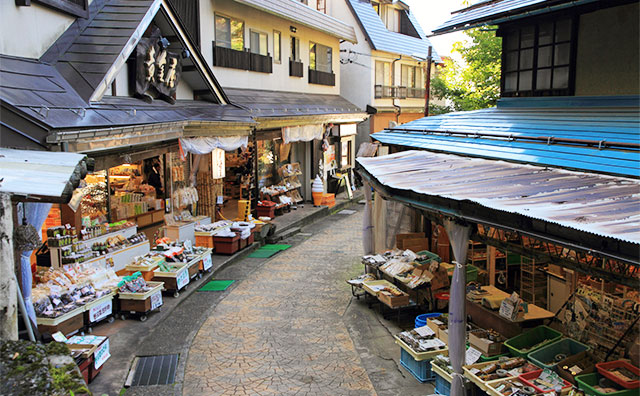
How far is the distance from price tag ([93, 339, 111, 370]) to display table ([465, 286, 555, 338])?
6331mm

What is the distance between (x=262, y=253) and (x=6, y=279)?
12760 millimetres

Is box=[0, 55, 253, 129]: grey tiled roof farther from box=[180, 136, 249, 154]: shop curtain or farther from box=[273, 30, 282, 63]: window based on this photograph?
box=[273, 30, 282, 63]: window

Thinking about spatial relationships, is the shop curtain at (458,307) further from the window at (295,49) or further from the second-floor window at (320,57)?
the second-floor window at (320,57)

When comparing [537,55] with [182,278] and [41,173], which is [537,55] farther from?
[41,173]

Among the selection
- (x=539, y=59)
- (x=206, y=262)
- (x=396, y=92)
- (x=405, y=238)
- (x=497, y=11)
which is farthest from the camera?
(x=396, y=92)

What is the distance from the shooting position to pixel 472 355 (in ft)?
28.7

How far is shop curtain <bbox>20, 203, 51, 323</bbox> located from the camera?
809 centimetres

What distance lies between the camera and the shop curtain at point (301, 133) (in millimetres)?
21473

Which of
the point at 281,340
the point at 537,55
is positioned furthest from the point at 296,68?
the point at 281,340

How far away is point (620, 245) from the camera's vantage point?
5.23m

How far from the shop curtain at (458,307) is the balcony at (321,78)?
2037 centimetres

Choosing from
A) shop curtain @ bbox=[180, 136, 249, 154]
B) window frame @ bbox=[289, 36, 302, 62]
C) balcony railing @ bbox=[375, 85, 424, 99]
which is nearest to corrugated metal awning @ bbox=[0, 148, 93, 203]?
shop curtain @ bbox=[180, 136, 249, 154]

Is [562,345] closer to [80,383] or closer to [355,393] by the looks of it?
[355,393]

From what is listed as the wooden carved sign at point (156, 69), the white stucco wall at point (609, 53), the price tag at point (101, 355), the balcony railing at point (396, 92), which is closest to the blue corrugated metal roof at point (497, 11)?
the white stucco wall at point (609, 53)
